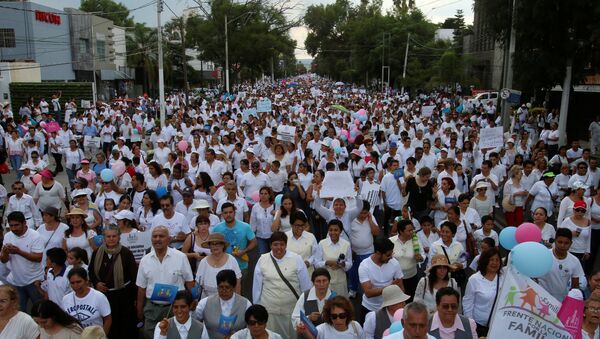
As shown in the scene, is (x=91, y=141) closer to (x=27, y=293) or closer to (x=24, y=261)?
(x=27, y=293)

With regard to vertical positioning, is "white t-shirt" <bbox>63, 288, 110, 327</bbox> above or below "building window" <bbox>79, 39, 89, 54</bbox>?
below

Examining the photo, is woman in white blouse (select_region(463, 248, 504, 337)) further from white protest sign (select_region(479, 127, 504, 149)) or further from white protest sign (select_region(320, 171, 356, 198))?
white protest sign (select_region(479, 127, 504, 149))

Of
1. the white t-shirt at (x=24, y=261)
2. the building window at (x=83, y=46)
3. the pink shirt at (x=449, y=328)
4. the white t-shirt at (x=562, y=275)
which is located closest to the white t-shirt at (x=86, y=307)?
the white t-shirt at (x=24, y=261)

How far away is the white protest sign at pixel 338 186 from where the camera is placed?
7.75m

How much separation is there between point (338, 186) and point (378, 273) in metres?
2.46

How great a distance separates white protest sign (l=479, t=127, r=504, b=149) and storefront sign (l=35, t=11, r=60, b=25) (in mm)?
36319

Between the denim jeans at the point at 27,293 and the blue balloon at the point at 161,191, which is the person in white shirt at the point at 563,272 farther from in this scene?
the denim jeans at the point at 27,293

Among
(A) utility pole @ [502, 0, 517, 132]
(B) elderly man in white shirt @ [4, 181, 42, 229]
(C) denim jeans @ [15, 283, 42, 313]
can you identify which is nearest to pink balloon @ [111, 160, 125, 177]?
(B) elderly man in white shirt @ [4, 181, 42, 229]

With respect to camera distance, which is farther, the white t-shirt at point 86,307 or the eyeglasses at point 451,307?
the white t-shirt at point 86,307

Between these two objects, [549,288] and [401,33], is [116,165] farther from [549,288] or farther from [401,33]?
[401,33]

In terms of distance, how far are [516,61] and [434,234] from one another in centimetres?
1259

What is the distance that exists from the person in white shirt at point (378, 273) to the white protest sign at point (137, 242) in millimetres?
2558

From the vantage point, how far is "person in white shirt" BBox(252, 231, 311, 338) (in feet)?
17.3

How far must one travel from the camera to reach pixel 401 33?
184ft
